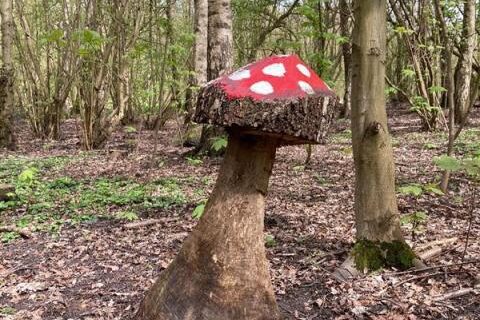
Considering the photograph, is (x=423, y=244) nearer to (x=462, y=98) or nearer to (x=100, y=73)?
(x=100, y=73)

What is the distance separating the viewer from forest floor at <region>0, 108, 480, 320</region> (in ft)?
10.3

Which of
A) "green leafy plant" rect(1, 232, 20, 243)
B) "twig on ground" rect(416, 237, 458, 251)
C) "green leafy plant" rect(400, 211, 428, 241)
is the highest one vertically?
"green leafy plant" rect(400, 211, 428, 241)

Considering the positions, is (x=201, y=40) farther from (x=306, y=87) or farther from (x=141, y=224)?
(x=306, y=87)

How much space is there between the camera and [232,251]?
8.91 ft

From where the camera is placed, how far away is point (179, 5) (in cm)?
2330

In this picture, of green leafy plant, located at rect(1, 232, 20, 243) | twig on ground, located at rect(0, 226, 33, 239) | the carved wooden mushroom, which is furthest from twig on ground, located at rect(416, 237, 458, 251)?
green leafy plant, located at rect(1, 232, 20, 243)

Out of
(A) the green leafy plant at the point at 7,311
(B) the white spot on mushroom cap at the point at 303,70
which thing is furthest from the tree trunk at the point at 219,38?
(B) the white spot on mushroom cap at the point at 303,70

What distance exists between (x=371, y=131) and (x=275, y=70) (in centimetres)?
111

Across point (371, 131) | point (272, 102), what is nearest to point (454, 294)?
point (371, 131)

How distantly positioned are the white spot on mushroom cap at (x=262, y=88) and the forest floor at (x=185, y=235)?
147 cm

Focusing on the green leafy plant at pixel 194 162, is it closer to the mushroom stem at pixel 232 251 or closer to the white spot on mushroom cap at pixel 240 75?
the mushroom stem at pixel 232 251

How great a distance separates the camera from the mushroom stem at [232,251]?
2666 millimetres

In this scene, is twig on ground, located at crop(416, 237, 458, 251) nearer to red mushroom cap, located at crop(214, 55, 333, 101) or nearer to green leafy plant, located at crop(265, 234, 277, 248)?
green leafy plant, located at crop(265, 234, 277, 248)

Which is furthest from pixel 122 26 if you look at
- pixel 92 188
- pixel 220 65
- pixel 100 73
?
pixel 92 188
